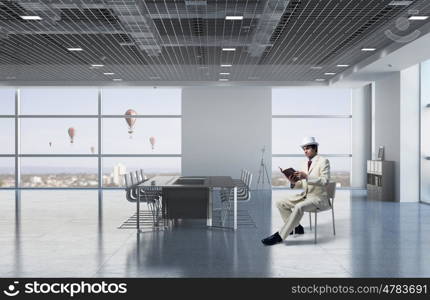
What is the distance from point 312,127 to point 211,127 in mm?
3355

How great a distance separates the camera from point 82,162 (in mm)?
17219

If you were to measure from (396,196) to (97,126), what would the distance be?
8891 mm

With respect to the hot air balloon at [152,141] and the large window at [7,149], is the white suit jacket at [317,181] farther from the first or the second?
the large window at [7,149]

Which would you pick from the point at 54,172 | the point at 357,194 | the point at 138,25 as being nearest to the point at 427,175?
the point at 357,194

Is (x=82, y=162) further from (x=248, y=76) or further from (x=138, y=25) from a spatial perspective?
(x=138, y=25)

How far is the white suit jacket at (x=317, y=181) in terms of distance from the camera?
272 inches

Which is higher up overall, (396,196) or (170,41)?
(170,41)

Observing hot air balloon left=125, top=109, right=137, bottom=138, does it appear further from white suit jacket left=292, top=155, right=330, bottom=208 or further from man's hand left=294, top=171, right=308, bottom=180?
man's hand left=294, top=171, right=308, bottom=180

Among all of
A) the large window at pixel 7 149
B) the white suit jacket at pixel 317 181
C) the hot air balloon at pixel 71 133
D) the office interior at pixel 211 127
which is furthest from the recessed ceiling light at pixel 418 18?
the large window at pixel 7 149

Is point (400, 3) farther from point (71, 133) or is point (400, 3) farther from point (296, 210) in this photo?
point (71, 133)

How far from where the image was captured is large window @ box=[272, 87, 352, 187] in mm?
17016

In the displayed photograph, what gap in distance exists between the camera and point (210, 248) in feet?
21.4

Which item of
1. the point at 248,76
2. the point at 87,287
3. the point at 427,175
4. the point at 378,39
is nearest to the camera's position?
the point at 87,287

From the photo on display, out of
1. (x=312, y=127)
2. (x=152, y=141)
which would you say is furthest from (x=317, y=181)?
(x=152, y=141)
